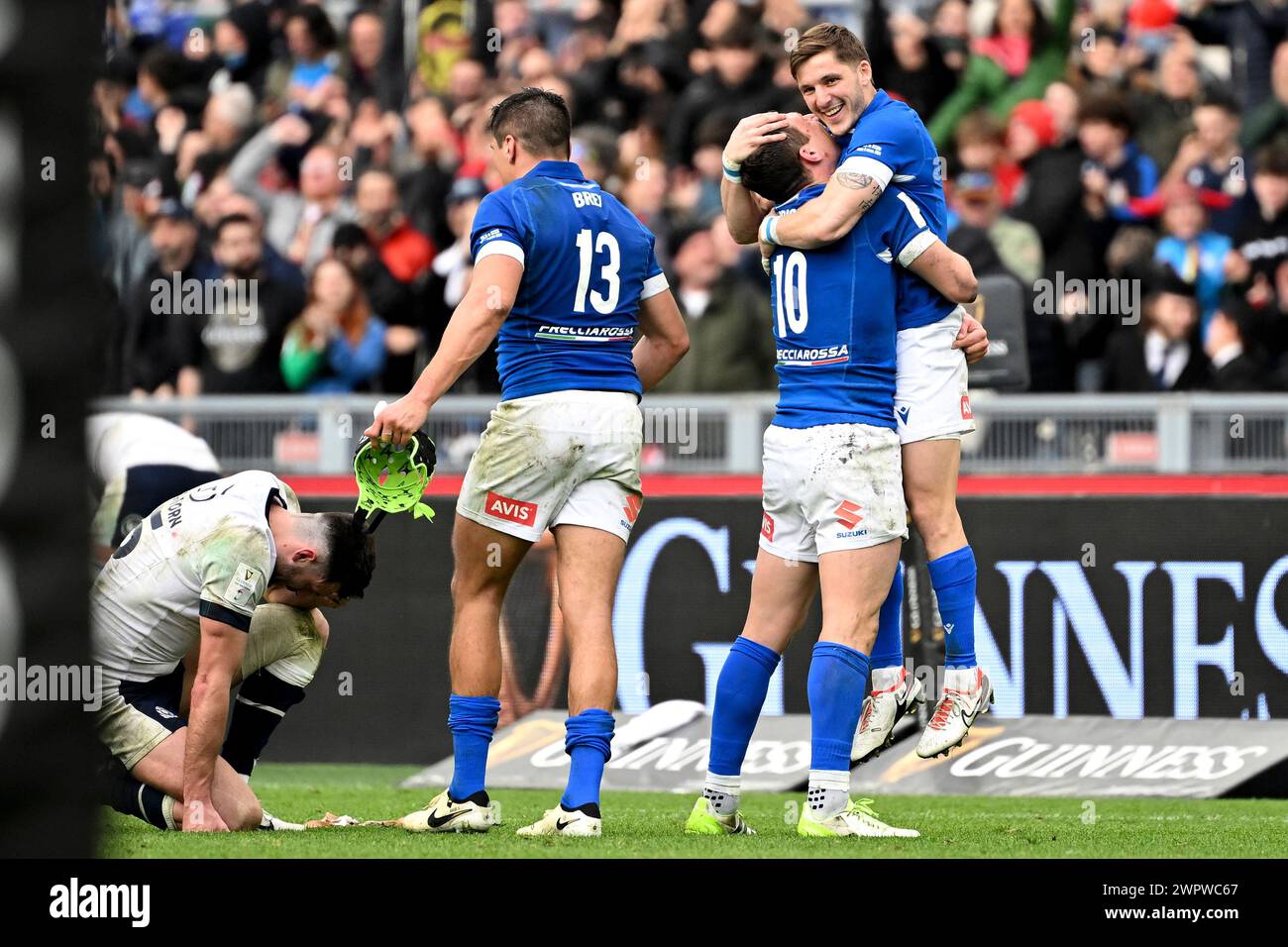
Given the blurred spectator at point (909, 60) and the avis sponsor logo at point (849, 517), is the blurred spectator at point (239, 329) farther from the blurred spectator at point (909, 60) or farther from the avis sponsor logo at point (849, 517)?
the avis sponsor logo at point (849, 517)

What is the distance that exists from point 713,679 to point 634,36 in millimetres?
5145

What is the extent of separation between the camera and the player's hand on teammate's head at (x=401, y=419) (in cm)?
512

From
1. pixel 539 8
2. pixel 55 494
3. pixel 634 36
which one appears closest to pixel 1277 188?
pixel 634 36

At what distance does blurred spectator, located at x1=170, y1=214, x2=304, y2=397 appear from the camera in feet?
33.4

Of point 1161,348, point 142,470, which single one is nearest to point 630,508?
point 142,470

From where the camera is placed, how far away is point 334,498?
28.3 ft

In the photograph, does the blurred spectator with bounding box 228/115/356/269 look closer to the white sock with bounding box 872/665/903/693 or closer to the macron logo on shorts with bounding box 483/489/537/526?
the macron logo on shorts with bounding box 483/489/537/526

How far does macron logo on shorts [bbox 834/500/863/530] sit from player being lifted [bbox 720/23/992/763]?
0.38 meters

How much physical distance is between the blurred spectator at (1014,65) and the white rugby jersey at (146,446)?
17.0 feet

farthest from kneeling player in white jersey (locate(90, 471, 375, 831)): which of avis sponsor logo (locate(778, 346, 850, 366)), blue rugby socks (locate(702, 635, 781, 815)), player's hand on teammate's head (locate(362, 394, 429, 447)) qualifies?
avis sponsor logo (locate(778, 346, 850, 366))
